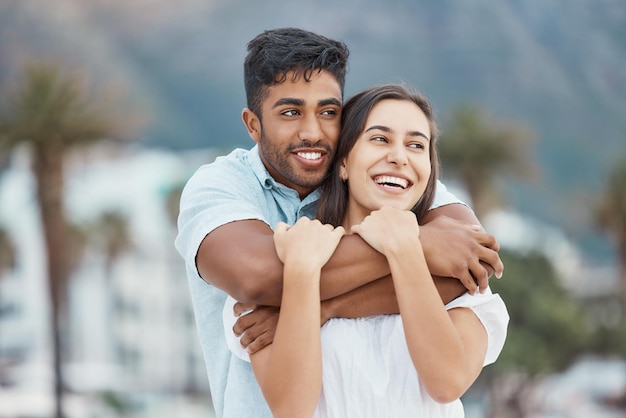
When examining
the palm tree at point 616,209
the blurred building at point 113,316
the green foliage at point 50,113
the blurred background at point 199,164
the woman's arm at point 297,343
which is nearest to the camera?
the woman's arm at point 297,343

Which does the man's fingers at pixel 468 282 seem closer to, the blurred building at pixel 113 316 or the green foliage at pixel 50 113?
the green foliage at pixel 50 113

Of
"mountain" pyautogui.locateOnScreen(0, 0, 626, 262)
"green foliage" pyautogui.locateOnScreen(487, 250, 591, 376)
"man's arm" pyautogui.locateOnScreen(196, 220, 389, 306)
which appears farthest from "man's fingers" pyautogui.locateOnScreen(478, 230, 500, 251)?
"mountain" pyautogui.locateOnScreen(0, 0, 626, 262)

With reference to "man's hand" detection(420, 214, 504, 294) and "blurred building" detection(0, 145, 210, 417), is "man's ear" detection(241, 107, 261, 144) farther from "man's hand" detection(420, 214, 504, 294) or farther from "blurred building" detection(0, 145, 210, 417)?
"blurred building" detection(0, 145, 210, 417)

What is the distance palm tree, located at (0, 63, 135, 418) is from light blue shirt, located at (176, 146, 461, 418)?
15410mm

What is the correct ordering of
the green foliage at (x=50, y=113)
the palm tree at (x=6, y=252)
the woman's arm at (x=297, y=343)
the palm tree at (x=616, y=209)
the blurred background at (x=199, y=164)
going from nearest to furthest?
the woman's arm at (x=297, y=343), the green foliage at (x=50, y=113), the blurred background at (x=199, y=164), the palm tree at (x=616, y=209), the palm tree at (x=6, y=252)

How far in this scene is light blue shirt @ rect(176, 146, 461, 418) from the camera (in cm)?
231

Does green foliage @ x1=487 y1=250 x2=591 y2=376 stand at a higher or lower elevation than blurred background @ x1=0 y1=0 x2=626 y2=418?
lower

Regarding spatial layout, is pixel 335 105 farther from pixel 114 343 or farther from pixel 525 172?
pixel 114 343

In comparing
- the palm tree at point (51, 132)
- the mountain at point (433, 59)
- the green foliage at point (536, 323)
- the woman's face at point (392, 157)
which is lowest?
the woman's face at point (392, 157)

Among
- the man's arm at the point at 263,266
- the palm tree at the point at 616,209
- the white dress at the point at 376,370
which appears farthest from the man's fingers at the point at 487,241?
the palm tree at the point at 616,209

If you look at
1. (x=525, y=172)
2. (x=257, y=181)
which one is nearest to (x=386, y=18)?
(x=525, y=172)

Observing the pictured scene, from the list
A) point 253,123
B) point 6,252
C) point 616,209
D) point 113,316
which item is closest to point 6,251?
point 6,252

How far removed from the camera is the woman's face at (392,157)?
7.67ft

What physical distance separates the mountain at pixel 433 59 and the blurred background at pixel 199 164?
0.08 meters
